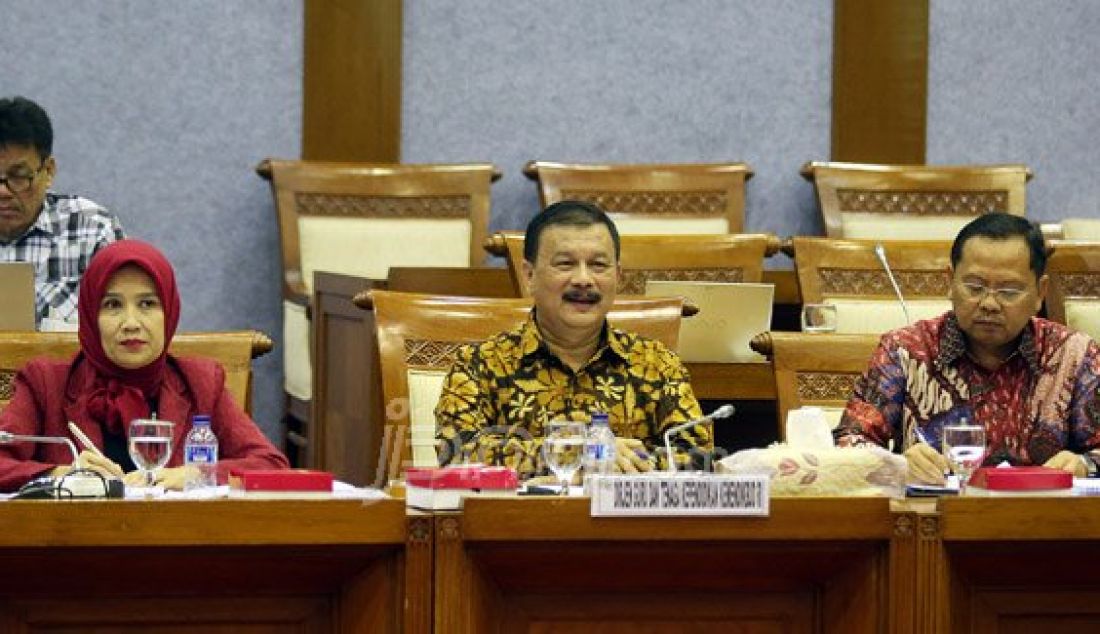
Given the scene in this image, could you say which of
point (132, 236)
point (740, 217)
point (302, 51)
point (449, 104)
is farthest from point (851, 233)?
point (132, 236)

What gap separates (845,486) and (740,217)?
3069 mm

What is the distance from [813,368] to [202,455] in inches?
47.5

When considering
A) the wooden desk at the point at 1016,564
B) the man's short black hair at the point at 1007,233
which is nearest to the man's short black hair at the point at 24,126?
the man's short black hair at the point at 1007,233

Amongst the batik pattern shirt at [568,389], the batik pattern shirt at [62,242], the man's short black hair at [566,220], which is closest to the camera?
the batik pattern shirt at [568,389]

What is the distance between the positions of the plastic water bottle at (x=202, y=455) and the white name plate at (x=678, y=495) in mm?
603

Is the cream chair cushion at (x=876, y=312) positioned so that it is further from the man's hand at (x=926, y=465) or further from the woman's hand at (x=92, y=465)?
the woman's hand at (x=92, y=465)

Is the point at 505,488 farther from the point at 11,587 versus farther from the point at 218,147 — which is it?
the point at 218,147

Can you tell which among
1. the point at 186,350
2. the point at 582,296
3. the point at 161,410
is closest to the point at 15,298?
the point at 186,350

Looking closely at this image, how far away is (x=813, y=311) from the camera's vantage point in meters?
4.00

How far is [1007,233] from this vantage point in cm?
326

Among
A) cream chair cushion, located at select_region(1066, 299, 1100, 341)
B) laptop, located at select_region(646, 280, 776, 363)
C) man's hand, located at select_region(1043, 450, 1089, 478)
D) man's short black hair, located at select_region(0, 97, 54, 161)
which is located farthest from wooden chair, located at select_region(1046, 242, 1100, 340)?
man's short black hair, located at select_region(0, 97, 54, 161)

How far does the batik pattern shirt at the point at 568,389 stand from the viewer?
3.08 metres

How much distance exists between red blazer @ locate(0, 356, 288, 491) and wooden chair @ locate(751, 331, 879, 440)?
3.04 ft

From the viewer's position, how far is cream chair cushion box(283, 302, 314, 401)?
500cm
